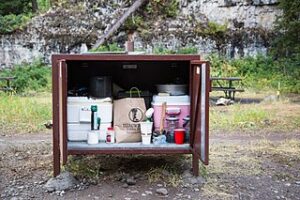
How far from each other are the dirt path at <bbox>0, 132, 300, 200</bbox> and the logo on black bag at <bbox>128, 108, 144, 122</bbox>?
1.57 ft

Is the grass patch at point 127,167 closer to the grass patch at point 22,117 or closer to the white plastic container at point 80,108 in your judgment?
the white plastic container at point 80,108

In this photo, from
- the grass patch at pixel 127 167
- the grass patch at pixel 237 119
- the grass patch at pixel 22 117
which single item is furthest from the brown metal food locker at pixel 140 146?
the grass patch at pixel 237 119

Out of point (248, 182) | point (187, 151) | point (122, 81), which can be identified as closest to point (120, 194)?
point (187, 151)

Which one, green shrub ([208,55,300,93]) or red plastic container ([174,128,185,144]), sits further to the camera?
green shrub ([208,55,300,93])

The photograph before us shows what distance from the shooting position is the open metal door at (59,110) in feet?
12.6

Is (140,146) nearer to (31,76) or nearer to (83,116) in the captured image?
(83,116)

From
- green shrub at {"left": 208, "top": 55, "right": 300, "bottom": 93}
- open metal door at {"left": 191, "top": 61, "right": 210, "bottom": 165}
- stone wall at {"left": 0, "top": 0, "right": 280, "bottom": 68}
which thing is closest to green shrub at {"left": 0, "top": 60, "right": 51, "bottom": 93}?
stone wall at {"left": 0, "top": 0, "right": 280, "bottom": 68}

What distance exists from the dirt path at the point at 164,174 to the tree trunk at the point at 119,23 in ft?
36.1

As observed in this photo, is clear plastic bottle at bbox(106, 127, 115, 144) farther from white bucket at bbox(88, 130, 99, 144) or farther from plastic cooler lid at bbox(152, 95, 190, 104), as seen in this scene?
plastic cooler lid at bbox(152, 95, 190, 104)

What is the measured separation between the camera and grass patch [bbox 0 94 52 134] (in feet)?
22.8

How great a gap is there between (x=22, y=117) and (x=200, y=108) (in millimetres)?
4721

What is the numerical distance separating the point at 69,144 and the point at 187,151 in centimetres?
109

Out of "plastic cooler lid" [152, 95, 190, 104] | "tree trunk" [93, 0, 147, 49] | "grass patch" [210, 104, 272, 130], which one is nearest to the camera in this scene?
"plastic cooler lid" [152, 95, 190, 104]

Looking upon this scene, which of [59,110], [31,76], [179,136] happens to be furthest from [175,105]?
[31,76]
